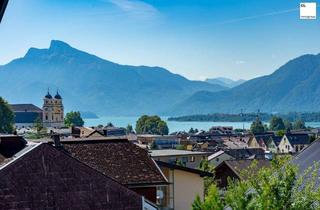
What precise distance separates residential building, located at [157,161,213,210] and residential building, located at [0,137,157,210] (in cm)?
720

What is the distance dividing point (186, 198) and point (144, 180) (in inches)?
151

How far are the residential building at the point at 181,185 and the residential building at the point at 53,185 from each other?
7.20m

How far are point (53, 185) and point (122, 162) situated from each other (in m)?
6.29

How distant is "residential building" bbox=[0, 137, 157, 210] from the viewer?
42.3 ft

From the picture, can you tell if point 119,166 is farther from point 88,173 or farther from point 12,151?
point 88,173

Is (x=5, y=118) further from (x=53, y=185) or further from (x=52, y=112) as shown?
(x=53, y=185)

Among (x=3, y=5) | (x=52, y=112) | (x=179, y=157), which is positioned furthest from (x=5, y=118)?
(x=3, y=5)

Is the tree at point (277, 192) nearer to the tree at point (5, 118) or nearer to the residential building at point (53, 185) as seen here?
the residential building at point (53, 185)

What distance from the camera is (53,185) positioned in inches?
Result: 523

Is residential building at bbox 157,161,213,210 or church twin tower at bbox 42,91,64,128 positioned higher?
church twin tower at bbox 42,91,64,128

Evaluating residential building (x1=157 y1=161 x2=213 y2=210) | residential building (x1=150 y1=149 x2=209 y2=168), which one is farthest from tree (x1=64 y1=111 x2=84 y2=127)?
residential building (x1=157 y1=161 x2=213 y2=210)

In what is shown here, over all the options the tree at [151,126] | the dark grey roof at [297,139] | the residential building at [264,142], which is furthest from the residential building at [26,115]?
the dark grey roof at [297,139]

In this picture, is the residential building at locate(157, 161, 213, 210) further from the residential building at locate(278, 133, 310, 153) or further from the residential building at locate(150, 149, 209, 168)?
the residential building at locate(278, 133, 310, 153)

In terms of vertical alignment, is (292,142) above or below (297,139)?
below
